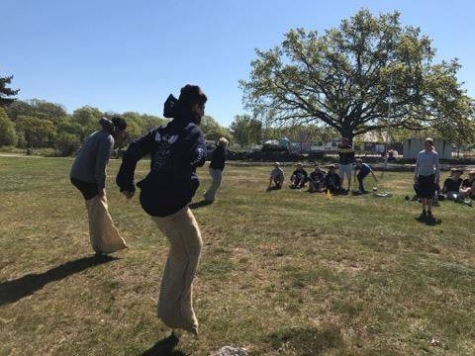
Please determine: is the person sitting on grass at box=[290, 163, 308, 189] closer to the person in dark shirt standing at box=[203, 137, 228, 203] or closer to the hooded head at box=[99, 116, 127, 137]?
the person in dark shirt standing at box=[203, 137, 228, 203]

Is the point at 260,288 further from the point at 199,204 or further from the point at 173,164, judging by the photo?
the point at 199,204

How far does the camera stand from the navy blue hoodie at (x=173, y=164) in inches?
173

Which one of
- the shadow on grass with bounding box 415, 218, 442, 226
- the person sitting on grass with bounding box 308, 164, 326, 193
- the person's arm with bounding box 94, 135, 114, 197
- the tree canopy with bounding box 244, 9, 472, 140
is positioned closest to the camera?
the person's arm with bounding box 94, 135, 114, 197

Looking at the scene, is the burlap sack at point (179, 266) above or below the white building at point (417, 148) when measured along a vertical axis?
below

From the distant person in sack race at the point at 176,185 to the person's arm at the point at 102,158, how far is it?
8.19ft

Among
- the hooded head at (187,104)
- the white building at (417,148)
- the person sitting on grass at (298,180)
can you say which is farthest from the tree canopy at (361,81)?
the hooded head at (187,104)

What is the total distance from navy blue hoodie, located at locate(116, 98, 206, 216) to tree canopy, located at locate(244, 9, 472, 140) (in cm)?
4000

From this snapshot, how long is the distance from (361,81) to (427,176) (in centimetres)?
3587

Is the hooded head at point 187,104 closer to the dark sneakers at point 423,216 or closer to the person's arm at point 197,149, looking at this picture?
the person's arm at point 197,149

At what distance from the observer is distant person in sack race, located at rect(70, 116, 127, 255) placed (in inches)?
280

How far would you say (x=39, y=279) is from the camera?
662 cm

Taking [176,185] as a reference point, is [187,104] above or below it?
above

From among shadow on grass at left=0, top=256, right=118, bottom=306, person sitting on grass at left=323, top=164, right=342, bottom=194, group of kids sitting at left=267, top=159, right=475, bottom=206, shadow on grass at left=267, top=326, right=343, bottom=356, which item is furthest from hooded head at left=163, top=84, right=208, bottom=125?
person sitting on grass at left=323, top=164, right=342, bottom=194

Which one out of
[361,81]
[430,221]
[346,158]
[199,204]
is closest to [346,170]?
[346,158]
